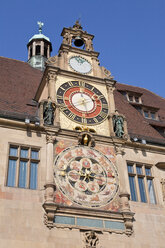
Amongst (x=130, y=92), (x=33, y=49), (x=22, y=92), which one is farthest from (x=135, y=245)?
(x=33, y=49)

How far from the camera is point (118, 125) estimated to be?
1611 centimetres

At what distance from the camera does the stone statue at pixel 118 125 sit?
627 inches

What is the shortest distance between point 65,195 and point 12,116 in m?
3.47

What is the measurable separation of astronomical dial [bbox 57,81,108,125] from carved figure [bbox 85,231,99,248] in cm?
462

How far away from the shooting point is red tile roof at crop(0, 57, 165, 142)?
16141mm

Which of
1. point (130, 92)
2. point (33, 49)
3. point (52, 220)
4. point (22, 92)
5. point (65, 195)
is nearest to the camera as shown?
point (52, 220)

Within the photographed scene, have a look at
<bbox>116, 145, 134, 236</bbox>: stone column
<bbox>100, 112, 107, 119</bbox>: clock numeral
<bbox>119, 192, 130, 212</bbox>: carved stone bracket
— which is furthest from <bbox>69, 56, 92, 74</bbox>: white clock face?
<bbox>119, 192, 130, 212</bbox>: carved stone bracket

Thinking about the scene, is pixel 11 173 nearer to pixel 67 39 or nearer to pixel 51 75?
pixel 51 75

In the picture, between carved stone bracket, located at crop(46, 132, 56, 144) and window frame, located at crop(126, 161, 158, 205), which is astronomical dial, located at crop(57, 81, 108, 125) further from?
window frame, located at crop(126, 161, 158, 205)

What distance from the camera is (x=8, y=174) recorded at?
13328 mm

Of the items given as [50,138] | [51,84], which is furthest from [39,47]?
[50,138]

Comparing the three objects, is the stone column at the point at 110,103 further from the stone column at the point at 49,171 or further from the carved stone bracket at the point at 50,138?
the stone column at the point at 49,171

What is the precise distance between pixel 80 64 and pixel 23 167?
5988 millimetres

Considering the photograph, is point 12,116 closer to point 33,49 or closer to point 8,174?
point 8,174
